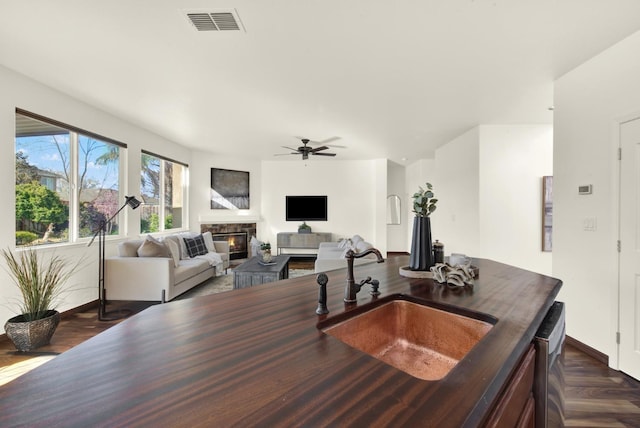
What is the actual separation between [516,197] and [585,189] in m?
1.49

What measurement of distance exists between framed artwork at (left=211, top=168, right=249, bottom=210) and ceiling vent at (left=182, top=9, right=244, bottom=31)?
4779mm

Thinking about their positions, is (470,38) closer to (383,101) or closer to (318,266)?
(383,101)

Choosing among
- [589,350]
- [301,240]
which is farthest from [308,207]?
[589,350]

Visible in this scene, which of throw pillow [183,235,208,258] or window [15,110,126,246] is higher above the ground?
window [15,110,126,246]

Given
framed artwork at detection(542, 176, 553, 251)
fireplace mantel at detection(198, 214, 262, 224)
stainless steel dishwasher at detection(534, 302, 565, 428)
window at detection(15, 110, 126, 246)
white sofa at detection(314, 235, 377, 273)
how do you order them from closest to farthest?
1. stainless steel dishwasher at detection(534, 302, 565, 428)
2. window at detection(15, 110, 126, 246)
3. framed artwork at detection(542, 176, 553, 251)
4. white sofa at detection(314, 235, 377, 273)
5. fireplace mantel at detection(198, 214, 262, 224)

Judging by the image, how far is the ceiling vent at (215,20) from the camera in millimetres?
1868

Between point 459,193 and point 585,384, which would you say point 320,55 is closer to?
point 585,384

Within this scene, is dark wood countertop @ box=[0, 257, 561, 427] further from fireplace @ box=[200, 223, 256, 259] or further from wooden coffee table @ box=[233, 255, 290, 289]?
fireplace @ box=[200, 223, 256, 259]

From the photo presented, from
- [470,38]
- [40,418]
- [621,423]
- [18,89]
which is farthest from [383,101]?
[18,89]

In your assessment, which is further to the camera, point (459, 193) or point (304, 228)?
point (304, 228)

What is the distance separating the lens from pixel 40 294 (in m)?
2.55

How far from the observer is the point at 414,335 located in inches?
47.3

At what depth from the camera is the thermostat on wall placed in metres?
2.40

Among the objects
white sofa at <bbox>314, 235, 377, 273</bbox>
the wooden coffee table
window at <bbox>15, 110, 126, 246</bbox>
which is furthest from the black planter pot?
white sofa at <bbox>314, 235, 377, 273</bbox>
